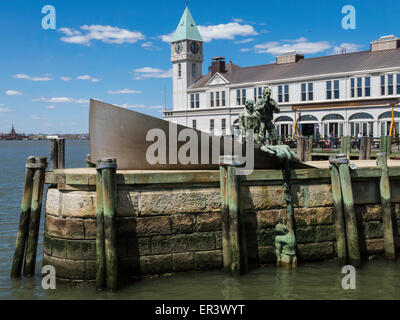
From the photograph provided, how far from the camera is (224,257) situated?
29.7 feet

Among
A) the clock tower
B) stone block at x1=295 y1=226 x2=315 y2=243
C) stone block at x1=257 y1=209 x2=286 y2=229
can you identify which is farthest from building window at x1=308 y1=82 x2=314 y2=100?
stone block at x1=257 y1=209 x2=286 y2=229

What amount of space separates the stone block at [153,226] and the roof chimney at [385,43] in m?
39.9

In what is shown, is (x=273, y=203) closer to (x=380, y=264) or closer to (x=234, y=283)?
(x=234, y=283)

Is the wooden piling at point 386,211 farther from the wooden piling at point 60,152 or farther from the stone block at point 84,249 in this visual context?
the wooden piling at point 60,152

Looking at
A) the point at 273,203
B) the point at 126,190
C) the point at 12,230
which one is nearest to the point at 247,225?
the point at 273,203

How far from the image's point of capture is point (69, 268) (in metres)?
8.60

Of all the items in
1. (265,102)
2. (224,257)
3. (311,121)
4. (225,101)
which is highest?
(225,101)

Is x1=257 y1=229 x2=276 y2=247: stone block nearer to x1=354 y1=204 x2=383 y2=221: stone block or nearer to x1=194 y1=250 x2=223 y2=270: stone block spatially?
x1=194 y1=250 x2=223 y2=270: stone block

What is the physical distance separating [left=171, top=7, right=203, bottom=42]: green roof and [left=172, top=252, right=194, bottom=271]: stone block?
5585cm

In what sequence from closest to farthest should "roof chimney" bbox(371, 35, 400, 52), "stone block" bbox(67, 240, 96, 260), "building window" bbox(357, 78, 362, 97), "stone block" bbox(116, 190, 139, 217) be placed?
"stone block" bbox(67, 240, 96, 260) < "stone block" bbox(116, 190, 139, 217) < "roof chimney" bbox(371, 35, 400, 52) < "building window" bbox(357, 78, 362, 97)

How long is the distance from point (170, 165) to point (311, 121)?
36.5 metres

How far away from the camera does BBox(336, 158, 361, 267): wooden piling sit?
9586 millimetres

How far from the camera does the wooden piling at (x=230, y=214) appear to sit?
8.88 meters
